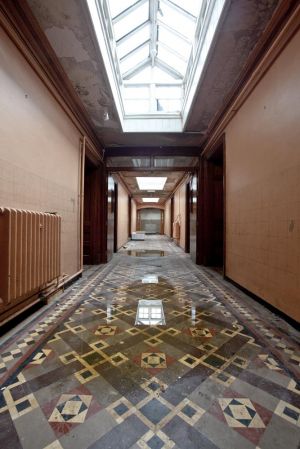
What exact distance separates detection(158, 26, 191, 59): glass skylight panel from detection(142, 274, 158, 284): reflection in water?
12.6 ft

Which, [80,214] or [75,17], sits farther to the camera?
[80,214]

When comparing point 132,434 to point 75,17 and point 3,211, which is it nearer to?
point 3,211

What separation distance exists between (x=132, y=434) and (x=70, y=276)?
9.21 ft

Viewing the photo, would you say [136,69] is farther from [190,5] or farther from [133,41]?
[190,5]

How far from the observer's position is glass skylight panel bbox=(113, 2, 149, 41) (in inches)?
127

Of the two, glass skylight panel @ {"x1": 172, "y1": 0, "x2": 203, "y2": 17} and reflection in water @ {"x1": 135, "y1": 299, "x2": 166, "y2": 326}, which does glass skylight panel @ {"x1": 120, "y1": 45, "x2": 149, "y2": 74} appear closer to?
glass skylight panel @ {"x1": 172, "y1": 0, "x2": 203, "y2": 17}

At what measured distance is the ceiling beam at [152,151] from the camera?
5336mm

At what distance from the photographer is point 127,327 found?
196cm

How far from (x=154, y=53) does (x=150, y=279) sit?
4444 millimetres

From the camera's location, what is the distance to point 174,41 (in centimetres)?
375

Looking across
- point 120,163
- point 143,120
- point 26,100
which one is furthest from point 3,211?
Result: point 120,163

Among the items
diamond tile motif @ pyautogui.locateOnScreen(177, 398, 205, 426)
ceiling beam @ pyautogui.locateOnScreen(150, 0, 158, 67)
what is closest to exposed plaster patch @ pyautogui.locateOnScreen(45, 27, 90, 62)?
ceiling beam @ pyautogui.locateOnScreen(150, 0, 158, 67)

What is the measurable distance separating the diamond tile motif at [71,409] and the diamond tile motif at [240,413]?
0.69 metres

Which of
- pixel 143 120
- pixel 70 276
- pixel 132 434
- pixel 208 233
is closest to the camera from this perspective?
pixel 132 434
